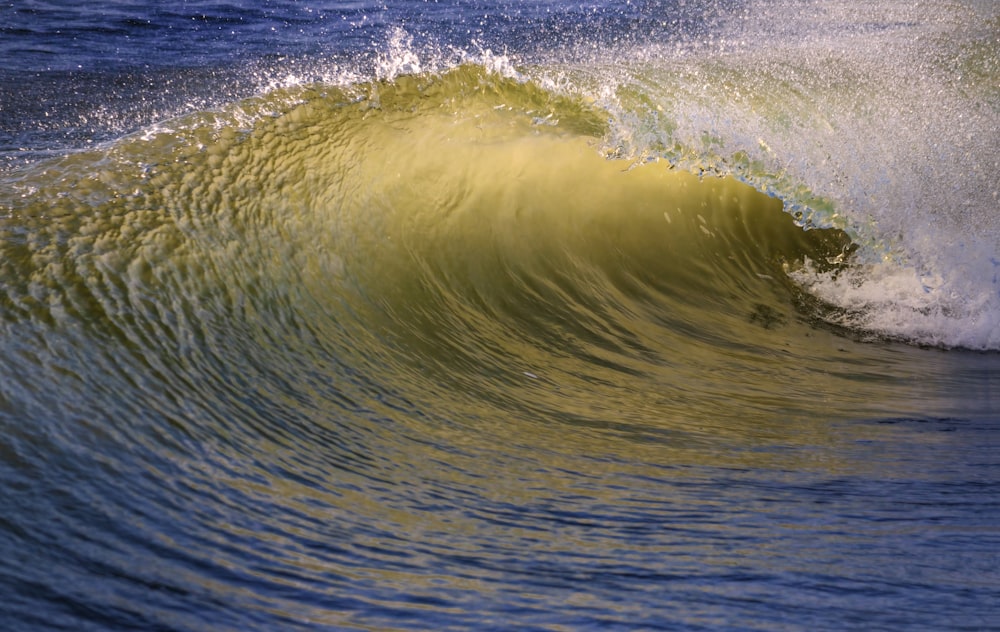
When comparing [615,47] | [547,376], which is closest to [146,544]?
[547,376]

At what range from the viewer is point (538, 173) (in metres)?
5.07

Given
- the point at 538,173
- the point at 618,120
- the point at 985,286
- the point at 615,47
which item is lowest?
the point at 985,286

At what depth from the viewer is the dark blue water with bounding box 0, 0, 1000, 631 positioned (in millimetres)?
1888

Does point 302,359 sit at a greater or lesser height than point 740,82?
lesser

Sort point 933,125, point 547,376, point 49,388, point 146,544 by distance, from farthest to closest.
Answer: point 933,125
point 547,376
point 49,388
point 146,544

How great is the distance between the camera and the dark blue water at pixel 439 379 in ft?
6.19

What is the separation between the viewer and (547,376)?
3656 millimetres

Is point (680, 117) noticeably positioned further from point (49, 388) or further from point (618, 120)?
point (49, 388)

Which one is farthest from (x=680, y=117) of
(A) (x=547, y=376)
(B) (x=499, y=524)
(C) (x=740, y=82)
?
(B) (x=499, y=524)

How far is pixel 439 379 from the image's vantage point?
3398mm

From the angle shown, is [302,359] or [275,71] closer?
[302,359]

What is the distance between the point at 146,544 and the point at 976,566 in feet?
5.67

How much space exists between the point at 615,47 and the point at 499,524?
17.6 ft

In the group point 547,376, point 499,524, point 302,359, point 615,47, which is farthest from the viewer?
point 615,47
